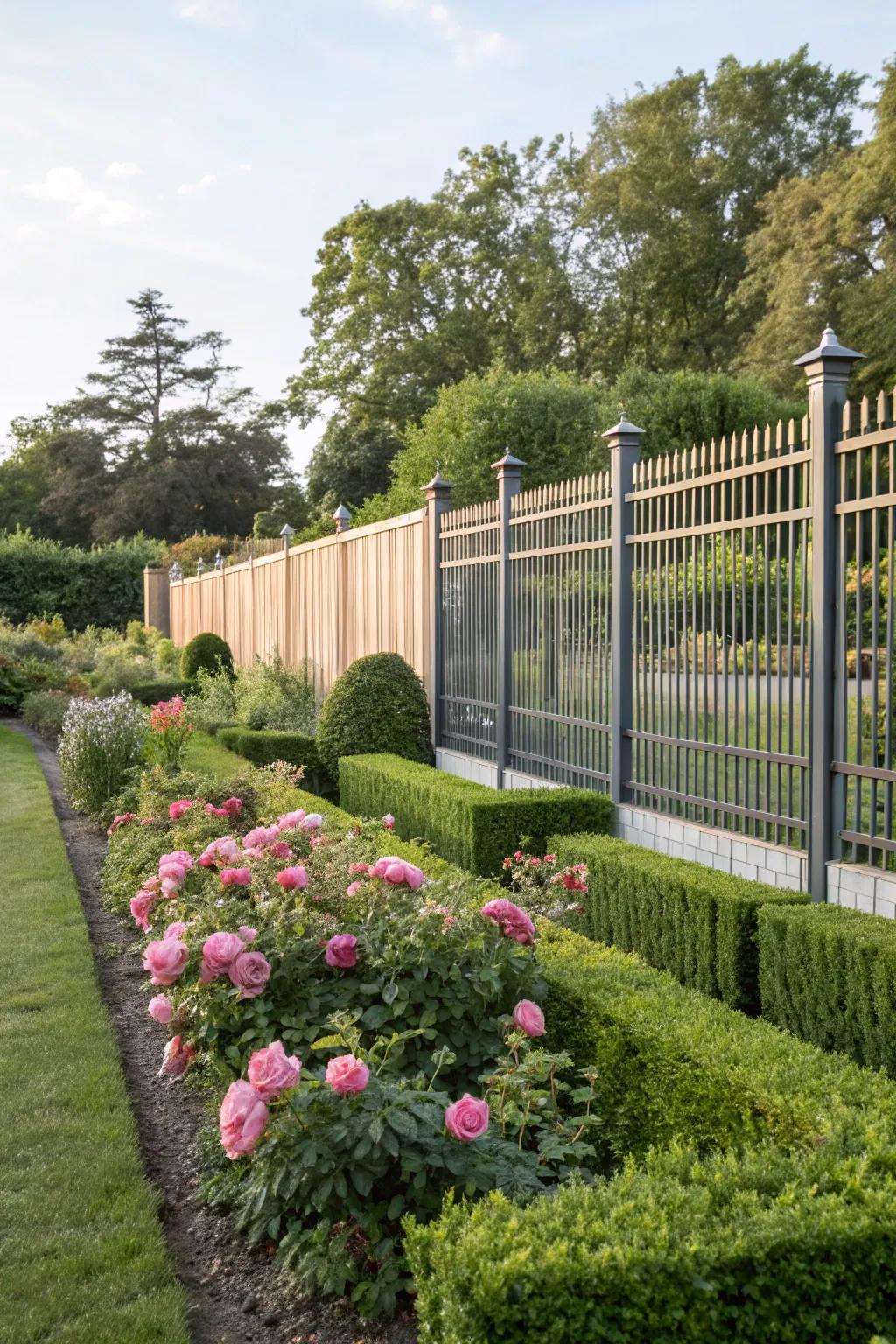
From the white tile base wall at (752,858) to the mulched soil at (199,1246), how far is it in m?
2.32

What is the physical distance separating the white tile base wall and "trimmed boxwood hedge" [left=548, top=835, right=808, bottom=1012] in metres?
0.14

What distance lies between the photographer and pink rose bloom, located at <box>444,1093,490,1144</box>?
→ 2.36 m

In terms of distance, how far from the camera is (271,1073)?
2459mm

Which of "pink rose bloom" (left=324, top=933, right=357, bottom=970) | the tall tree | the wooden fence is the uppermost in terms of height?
the tall tree

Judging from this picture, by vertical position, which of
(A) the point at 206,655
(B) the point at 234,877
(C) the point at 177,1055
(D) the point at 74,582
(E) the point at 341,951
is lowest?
(C) the point at 177,1055

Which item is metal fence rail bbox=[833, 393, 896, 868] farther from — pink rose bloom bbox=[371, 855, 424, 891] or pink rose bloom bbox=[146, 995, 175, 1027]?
pink rose bloom bbox=[146, 995, 175, 1027]

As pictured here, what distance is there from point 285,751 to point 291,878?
278 inches

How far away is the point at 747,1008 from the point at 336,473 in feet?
92.5

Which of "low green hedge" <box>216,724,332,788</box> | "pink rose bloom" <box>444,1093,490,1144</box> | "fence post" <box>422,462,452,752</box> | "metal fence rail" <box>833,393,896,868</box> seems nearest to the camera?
"pink rose bloom" <box>444,1093,490,1144</box>

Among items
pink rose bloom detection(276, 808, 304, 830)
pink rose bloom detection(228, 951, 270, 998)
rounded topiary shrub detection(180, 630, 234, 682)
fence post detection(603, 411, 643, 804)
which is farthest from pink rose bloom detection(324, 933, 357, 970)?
rounded topiary shrub detection(180, 630, 234, 682)

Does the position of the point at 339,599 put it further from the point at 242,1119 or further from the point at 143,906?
the point at 242,1119

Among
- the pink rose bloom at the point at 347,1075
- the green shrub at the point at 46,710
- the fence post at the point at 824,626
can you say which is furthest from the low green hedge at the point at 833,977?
the green shrub at the point at 46,710

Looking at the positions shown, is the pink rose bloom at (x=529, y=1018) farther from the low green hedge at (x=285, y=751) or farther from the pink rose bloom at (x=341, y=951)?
the low green hedge at (x=285, y=751)

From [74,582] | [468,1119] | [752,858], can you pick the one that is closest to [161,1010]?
[468,1119]
